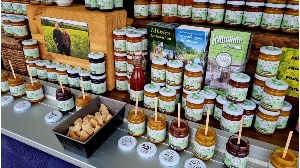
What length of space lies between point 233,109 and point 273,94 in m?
0.21

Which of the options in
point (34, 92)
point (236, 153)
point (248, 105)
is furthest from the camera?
point (34, 92)

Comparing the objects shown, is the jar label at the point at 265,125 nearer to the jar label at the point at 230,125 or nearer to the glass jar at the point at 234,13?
the jar label at the point at 230,125

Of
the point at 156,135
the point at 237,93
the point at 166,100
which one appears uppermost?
the point at 237,93

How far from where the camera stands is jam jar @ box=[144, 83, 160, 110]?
1.49 metres

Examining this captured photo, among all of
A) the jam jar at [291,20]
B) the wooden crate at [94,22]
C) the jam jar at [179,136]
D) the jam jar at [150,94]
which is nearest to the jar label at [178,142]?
the jam jar at [179,136]

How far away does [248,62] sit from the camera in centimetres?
148

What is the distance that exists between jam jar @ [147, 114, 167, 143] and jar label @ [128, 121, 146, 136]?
6 centimetres

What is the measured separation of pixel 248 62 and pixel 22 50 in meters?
1.72

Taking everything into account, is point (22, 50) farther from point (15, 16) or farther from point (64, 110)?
point (64, 110)

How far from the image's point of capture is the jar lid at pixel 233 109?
127 centimetres

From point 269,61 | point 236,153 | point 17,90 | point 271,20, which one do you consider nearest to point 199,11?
point 271,20

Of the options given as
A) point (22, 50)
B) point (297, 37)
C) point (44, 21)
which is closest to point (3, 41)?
point (22, 50)

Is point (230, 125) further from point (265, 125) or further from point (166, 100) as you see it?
point (166, 100)

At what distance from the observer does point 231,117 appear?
1.30 meters
